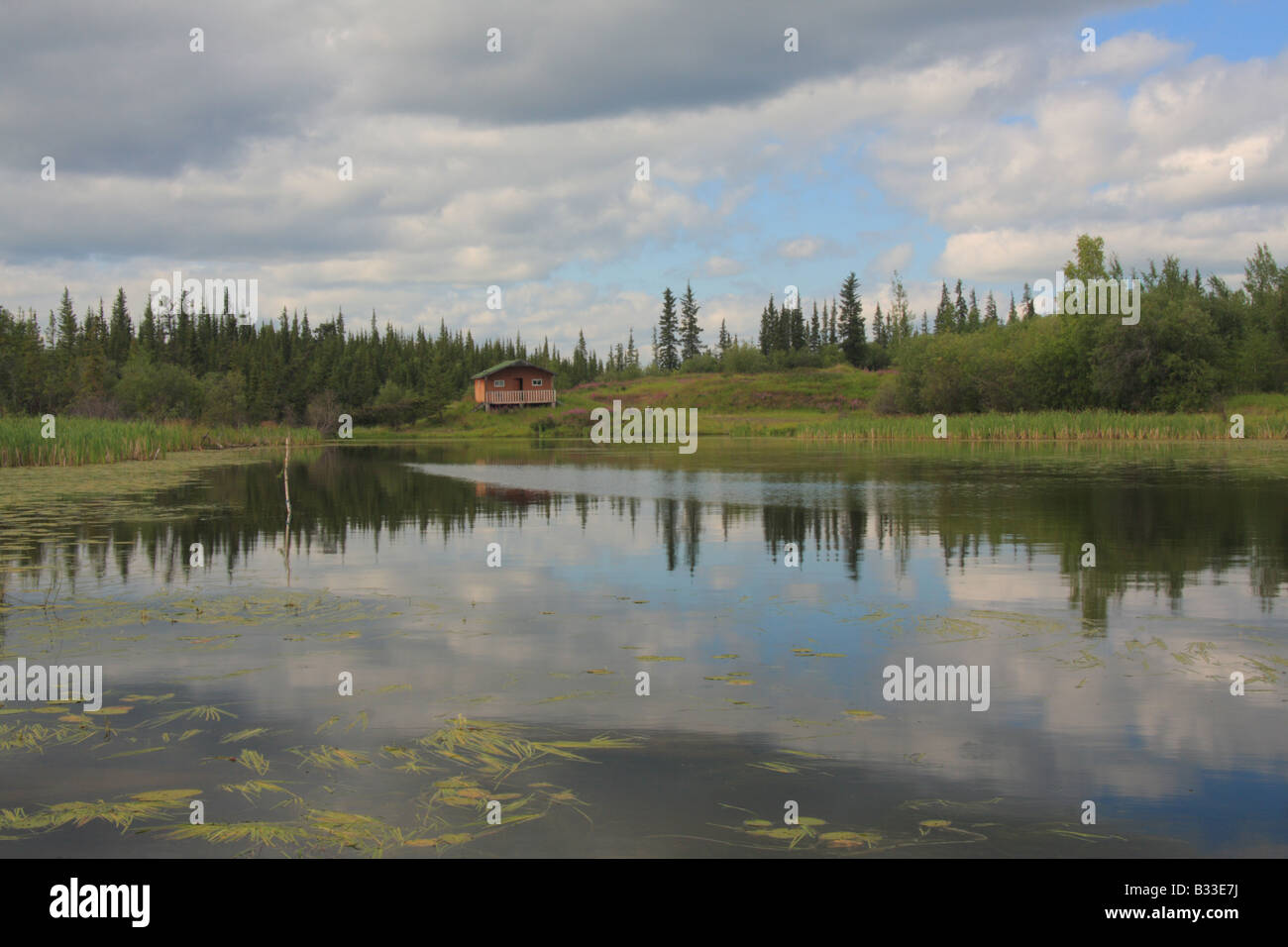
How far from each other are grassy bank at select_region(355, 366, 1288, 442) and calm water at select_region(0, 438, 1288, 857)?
45.7 metres

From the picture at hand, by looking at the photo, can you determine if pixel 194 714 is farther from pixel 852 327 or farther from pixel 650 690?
pixel 852 327

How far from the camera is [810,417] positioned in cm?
9138

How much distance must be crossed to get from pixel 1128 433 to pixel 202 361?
118 m

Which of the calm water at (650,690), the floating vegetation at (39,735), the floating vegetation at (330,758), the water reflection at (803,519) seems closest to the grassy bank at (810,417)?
the water reflection at (803,519)

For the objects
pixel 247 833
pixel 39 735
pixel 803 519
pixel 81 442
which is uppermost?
pixel 81 442

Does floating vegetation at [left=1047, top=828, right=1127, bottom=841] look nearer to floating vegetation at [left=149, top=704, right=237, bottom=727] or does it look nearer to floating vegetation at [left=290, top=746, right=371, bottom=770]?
floating vegetation at [left=290, top=746, right=371, bottom=770]

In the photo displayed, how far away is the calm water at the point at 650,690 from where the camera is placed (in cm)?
552

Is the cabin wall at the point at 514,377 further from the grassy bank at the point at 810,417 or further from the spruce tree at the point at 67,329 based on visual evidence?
the spruce tree at the point at 67,329

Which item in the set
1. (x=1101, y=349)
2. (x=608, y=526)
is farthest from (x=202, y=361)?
(x=608, y=526)

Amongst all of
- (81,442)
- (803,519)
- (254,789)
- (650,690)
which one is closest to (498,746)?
(254,789)

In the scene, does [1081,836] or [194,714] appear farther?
[194,714]

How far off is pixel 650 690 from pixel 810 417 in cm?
8512
